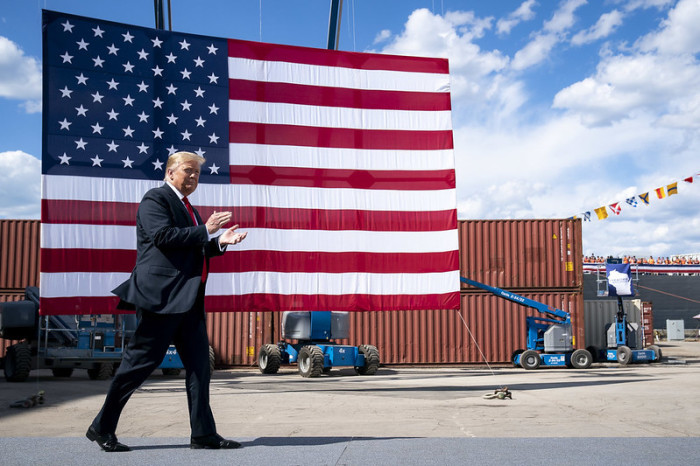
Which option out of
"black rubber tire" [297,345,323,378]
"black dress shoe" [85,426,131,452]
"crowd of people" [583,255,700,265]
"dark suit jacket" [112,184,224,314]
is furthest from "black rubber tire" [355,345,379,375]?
"crowd of people" [583,255,700,265]

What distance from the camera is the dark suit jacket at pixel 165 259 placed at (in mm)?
3537

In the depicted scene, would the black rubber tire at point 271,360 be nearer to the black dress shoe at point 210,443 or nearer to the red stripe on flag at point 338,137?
the red stripe on flag at point 338,137

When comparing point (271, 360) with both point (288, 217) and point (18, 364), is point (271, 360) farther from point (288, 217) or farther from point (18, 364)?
point (288, 217)

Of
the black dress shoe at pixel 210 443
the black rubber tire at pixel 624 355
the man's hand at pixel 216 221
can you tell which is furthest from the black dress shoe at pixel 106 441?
the black rubber tire at pixel 624 355

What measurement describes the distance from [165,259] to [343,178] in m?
4.77

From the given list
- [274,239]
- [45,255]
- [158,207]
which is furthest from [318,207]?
[158,207]

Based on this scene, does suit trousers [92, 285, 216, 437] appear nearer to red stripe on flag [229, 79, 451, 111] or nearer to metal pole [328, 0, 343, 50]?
red stripe on flag [229, 79, 451, 111]

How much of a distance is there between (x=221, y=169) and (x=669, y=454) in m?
5.87

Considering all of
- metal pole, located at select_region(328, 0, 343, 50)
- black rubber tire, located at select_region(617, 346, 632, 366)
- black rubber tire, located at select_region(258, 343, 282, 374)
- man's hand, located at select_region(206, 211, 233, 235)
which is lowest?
black rubber tire, located at select_region(617, 346, 632, 366)

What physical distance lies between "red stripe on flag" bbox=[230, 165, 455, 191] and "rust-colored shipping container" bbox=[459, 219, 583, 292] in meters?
11.5

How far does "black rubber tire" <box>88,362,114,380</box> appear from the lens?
12607 mm

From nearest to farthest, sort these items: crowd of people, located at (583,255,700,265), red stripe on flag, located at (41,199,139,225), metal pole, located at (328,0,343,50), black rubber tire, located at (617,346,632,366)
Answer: red stripe on flag, located at (41,199,139,225) → metal pole, located at (328,0,343,50) → black rubber tire, located at (617,346,632,366) → crowd of people, located at (583,255,700,265)

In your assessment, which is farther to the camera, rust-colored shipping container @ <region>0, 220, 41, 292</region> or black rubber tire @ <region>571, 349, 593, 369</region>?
rust-colored shipping container @ <region>0, 220, 41, 292</region>

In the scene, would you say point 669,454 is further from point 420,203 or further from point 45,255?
point 45,255
